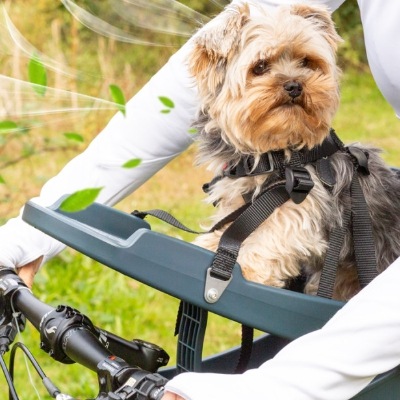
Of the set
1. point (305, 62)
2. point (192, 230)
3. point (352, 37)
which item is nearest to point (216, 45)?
point (305, 62)

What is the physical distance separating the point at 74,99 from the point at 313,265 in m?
0.74

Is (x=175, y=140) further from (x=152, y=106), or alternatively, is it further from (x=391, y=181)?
(x=391, y=181)

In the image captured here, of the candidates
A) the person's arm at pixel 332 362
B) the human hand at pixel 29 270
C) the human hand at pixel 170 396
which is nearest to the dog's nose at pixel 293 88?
the human hand at pixel 29 270

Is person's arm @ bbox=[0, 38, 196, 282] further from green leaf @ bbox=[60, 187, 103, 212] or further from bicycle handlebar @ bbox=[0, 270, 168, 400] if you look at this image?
green leaf @ bbox=[60, 187, 103, 212]

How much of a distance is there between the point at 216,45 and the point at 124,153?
38cm

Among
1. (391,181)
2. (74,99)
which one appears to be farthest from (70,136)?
(391,181)

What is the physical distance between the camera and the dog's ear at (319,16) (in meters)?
2.33

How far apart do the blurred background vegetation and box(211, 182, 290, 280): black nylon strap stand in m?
0.48

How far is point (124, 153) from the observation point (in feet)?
7.36

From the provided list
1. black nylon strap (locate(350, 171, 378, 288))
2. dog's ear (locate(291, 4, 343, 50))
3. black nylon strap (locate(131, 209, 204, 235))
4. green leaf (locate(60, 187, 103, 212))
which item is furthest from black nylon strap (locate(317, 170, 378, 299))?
green leaf (locate(60, 187, 103, 212))

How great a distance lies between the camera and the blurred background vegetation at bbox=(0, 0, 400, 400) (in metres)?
3.71

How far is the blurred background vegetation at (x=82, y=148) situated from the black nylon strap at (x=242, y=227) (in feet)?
1.59

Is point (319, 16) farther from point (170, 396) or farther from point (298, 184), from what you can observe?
point (170, 396)

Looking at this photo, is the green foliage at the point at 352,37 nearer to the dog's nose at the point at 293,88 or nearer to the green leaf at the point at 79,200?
the dog's nose at the point at 293,88
